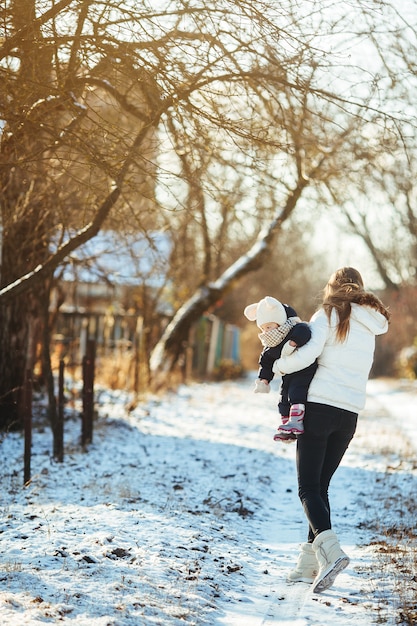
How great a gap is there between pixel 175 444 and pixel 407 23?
6.10m

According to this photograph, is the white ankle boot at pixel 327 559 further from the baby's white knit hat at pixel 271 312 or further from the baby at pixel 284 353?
the baby's white knit hat at pixel 271 312

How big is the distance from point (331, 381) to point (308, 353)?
9.0 inches

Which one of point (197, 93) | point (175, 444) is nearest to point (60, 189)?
point (197, 93)

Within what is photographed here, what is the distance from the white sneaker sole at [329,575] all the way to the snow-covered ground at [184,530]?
0.09m

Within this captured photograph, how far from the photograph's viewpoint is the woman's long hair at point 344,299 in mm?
4668

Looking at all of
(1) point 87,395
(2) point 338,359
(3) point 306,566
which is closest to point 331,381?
(2) point 338,359

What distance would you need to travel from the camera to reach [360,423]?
14.0 metres

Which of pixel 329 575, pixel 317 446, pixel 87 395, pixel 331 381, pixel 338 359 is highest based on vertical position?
pixel 338 359

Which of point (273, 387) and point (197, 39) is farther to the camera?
point (273, 387)

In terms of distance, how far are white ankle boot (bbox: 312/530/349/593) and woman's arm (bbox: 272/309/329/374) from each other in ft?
3.15

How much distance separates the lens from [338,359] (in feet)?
15.3

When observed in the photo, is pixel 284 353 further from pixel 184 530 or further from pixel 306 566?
pixel 184 530

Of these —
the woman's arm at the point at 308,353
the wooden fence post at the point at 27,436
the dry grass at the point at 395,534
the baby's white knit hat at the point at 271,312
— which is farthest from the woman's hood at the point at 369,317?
the wooden fence post at the point at 27,436

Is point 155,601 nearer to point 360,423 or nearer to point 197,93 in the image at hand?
point 197,93
